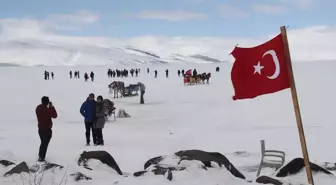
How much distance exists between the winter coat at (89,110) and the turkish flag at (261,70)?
5300mm

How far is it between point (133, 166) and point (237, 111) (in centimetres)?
1171

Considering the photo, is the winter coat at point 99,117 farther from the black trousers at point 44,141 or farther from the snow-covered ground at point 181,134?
the black trousers at point 44,141

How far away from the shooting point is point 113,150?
1202cm

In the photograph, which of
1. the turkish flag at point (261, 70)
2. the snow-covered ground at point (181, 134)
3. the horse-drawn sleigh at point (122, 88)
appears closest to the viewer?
the turkish flag at point (261, 70)

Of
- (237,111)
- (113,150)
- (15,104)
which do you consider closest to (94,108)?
(113,150)

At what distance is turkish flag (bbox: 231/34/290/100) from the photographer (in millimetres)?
7523

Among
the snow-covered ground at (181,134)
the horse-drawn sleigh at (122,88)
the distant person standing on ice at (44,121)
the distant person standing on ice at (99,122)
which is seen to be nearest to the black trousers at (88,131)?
the distant person standing on ice at (99,122)

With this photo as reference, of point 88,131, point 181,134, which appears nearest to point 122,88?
point 181,134

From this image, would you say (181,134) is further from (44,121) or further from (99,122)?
(44,121)

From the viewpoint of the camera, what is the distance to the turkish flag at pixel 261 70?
752 centimetres

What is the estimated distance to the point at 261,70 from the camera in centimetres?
762

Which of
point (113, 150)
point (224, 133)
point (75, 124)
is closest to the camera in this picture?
point (113, 150)

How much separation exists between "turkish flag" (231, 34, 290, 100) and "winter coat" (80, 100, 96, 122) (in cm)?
530

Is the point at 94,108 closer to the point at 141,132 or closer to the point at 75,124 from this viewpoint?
the point at 141,132
